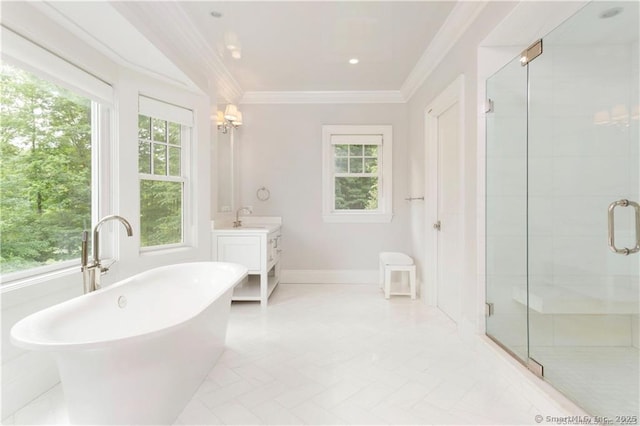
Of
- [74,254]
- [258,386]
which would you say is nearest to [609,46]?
[258,386]

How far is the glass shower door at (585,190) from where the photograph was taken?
202 cm

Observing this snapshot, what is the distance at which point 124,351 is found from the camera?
130cm

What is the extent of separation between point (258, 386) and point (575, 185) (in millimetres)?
2446

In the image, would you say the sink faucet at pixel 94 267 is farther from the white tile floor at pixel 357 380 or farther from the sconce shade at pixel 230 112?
the sconce shade at pixel 230 112

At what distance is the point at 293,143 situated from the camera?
4324mm

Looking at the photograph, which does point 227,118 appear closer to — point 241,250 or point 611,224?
point 241,250

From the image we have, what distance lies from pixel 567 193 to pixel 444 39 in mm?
1603

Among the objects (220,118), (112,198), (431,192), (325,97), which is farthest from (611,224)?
(220,118)

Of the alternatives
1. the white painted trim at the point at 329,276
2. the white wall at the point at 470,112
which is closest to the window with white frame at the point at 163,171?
the white painted trim at the point at 329,276

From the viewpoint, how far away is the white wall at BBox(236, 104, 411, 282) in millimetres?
4309

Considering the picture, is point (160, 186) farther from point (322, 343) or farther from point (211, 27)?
point (322, 343)

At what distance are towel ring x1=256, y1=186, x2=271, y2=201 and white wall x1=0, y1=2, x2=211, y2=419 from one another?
0.97 meters

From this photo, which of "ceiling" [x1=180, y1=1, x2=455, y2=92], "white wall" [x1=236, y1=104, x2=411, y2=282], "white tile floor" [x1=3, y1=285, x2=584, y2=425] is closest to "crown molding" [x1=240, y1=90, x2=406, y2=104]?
"white wall" [x1=236, y1=104, x2=411, y2=282]

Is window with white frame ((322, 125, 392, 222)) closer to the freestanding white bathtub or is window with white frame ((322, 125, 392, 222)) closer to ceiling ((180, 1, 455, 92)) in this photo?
ceiling ((180, 1, 455, 92))
